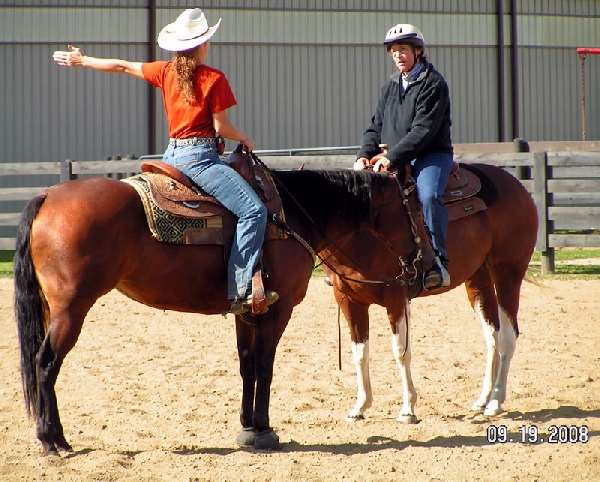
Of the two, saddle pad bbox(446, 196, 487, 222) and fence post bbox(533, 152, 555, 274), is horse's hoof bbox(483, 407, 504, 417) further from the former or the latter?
fence post bbox(533, 152, 555, 274)

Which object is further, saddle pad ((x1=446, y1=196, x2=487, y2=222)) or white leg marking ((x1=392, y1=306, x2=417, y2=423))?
saddle pad ((x1=446, y1=196, x2=487, y2=222))

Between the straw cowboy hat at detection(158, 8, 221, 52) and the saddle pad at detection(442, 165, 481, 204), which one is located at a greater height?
the straw cowboy hat at detection(158, 8, 221, 52)

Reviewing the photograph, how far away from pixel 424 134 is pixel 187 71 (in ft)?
5.64

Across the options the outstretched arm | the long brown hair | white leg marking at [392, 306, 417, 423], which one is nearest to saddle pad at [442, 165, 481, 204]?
white leg marking at [392, 306, 417, 423]

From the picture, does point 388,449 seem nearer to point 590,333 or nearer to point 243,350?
point 243,350

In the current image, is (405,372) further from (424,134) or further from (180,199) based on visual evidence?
(180,199)

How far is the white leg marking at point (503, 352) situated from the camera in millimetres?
6867

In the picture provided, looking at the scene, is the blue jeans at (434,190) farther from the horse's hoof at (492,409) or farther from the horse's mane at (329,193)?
the horse's hoof at (492,409)

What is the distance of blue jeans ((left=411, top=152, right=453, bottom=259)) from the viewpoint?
21.7ft

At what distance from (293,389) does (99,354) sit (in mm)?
1928

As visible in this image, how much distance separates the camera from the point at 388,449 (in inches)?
228

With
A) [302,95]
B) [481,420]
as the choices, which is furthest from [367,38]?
[481,420]

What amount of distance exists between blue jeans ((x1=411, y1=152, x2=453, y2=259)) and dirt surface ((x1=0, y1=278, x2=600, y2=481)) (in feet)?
3.89

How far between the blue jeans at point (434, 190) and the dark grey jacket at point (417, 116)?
0.08 m
